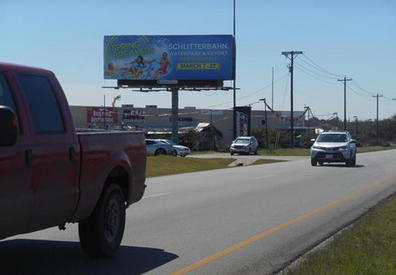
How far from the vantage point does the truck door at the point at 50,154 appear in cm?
687

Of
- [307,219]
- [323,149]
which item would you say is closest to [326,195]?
[307,219]

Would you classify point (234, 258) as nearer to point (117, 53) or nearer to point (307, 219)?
point (307, 219)

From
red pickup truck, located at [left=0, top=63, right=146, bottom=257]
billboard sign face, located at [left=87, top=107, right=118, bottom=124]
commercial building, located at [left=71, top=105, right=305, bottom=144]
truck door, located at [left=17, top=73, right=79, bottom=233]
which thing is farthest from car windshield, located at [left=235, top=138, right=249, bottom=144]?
truck door, located at [left=17, top=73, right=79, bottom=233]

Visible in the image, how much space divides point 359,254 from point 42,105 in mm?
4446

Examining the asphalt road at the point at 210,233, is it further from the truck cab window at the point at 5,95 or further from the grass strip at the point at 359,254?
the truck cab window at the point at 5,95

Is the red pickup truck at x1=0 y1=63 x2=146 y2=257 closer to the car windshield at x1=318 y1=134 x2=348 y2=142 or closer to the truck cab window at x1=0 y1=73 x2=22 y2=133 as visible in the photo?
the truck cab window at x1=0 y1=73 x2=22 y2=133

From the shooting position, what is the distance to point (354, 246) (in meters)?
9.14

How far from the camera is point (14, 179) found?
638 centimetres

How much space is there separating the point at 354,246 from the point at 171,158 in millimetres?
29570

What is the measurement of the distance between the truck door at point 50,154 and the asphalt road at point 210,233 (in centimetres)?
92

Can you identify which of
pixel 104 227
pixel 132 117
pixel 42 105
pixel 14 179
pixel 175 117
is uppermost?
pixel 132 117

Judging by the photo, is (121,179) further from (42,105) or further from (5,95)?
(5,95)

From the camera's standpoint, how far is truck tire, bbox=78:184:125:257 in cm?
830

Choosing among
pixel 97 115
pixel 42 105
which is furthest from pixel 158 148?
pixel 42 105
